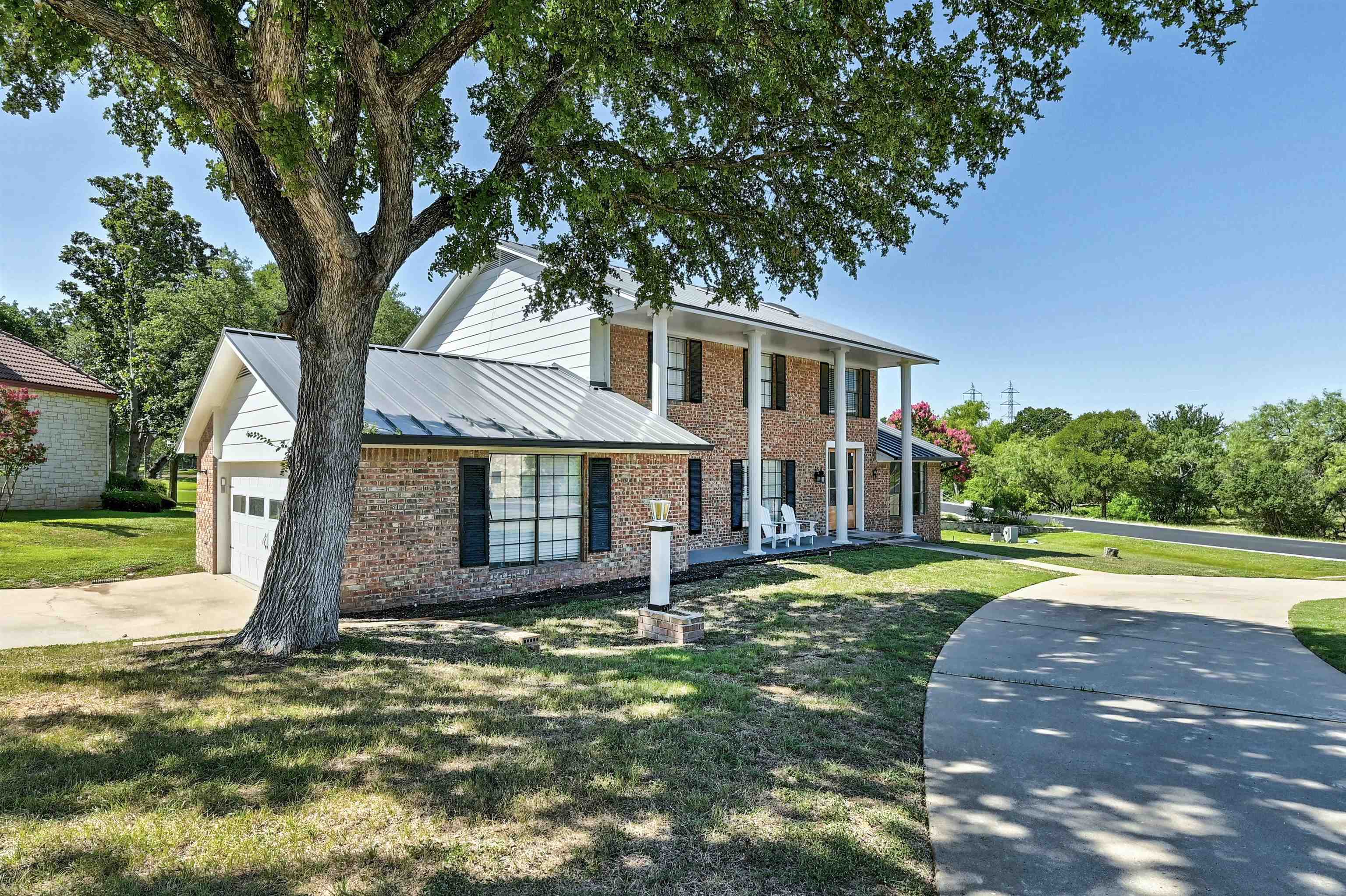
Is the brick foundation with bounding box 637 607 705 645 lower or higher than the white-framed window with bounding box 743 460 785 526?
lower

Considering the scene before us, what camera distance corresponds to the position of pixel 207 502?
13.4m

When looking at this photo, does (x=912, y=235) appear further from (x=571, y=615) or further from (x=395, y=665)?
(x=395, y=665)

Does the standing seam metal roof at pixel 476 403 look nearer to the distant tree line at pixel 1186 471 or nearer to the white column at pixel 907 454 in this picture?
the white column at pixel 907 454

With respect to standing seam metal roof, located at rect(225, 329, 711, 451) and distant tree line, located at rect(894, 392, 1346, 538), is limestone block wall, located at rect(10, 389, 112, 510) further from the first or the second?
distant tree line, located at rect(894, 392, 1346, 538)

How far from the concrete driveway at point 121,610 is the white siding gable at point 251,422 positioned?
2.44 m

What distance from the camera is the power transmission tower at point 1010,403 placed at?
85.5 metres

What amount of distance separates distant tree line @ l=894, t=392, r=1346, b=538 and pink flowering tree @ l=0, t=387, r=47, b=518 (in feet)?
104

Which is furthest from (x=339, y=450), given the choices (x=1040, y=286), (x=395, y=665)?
(x=1040, y=286)

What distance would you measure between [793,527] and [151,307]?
89.6 ft

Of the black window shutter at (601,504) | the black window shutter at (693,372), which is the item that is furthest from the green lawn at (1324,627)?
the black window shutter at (693,372)

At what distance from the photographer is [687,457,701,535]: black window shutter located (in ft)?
49.9

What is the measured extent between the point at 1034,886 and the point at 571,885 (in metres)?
2.27

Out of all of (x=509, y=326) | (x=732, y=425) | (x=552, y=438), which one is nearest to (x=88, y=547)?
(x=509, y=326)

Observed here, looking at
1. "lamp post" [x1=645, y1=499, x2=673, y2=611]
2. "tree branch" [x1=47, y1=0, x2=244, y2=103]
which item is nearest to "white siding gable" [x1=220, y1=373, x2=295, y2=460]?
"tree branch" [x1=47, y1=0, x2=244, y2=103]
